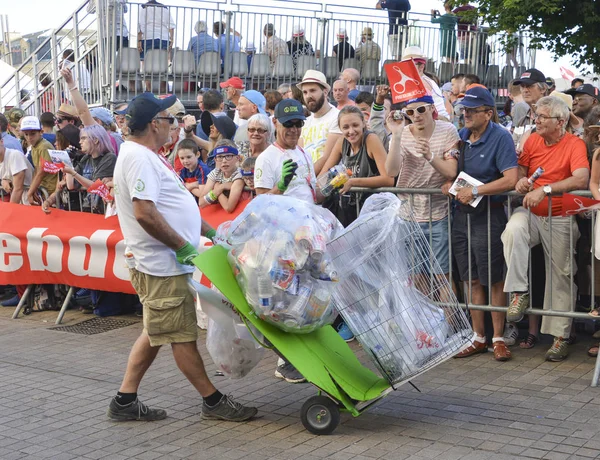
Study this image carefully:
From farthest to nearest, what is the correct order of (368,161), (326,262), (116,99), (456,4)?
(456,4), (116,99), (368,161), (326,262)

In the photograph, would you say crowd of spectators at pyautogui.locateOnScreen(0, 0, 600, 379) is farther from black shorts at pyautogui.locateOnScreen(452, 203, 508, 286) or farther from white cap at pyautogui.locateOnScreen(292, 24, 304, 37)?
white cap at pyautogui.locateOnScreen(292, 24, 304, 37)

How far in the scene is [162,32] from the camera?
46.6 feet

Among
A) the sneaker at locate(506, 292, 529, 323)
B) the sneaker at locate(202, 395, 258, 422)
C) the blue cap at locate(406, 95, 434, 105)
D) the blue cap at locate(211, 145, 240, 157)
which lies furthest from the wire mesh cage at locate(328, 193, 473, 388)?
the blue cap at locate(211, 145, 240, 157)

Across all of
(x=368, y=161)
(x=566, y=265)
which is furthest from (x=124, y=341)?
(x=566, y=265)

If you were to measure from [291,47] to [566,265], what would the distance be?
896cm

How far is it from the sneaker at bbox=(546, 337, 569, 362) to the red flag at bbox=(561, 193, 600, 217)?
3.37ft

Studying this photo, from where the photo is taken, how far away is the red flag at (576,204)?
21.5ft

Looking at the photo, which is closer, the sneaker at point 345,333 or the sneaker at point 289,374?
the sneaker at point 289,374

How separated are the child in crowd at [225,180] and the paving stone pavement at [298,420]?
1657mm

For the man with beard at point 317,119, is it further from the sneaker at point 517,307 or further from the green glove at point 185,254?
the green glove at point 185,254

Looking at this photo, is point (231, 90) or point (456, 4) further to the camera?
point (456, 4)

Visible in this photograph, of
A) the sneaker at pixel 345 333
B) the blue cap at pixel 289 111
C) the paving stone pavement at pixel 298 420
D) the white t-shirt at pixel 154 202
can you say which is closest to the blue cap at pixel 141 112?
the white t-shirt at pixel 154 202

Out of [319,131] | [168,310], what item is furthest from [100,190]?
[168,310]

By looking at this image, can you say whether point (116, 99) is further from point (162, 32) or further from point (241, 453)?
point (241, 453)
